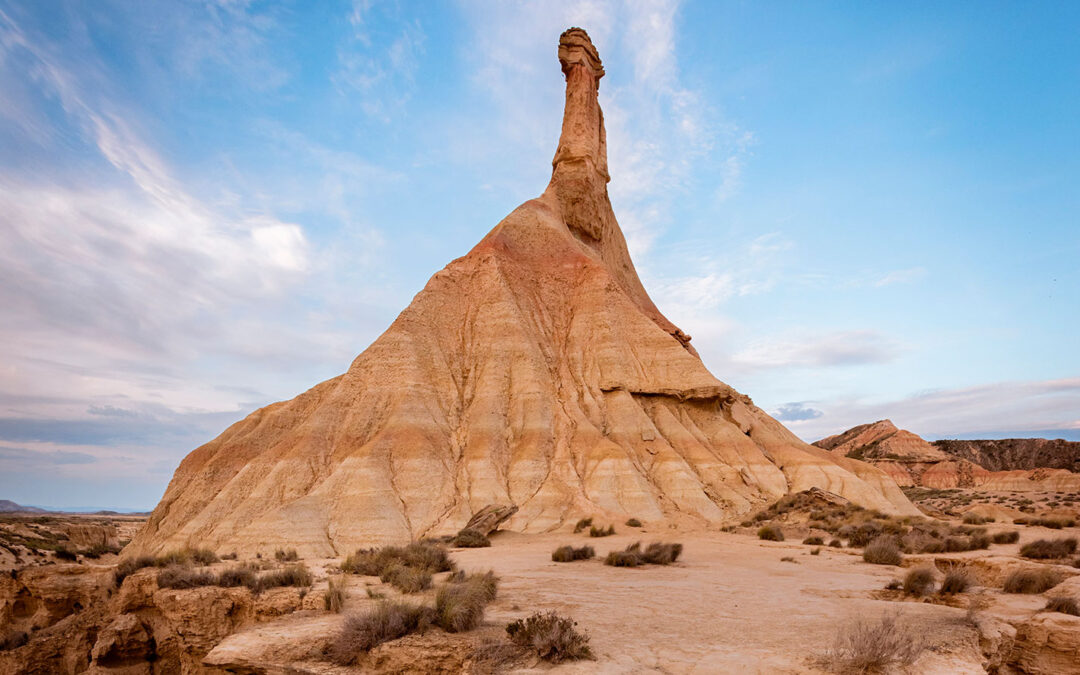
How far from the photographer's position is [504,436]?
3322 centimetres

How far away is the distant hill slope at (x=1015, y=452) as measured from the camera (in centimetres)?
7650

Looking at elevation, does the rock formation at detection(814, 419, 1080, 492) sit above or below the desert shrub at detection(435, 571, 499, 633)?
above

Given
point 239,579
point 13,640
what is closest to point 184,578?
point 239,579

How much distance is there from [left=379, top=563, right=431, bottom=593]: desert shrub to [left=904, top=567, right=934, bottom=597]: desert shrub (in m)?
9.09

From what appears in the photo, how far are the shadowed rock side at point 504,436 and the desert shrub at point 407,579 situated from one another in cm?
1324

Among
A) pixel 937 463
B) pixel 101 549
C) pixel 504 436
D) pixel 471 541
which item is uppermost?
pixel 504 436

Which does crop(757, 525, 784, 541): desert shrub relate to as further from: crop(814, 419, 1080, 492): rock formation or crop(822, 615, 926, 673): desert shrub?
crop(814, 419, 1080, 492): rock formation

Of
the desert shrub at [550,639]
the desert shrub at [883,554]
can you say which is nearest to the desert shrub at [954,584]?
the desert shrub at [883,554]

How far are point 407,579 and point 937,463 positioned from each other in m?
77.5

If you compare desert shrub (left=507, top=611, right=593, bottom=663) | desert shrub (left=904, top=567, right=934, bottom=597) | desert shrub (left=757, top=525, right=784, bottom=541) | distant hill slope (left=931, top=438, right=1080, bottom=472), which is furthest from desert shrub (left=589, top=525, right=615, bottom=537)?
distant hill slope (left=931, top=438, right=1080, bottom=472)

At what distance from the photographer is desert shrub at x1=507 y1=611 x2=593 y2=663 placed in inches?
280

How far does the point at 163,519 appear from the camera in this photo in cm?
3234

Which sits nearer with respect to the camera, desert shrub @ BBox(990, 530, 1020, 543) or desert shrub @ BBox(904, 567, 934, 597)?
desert shrub @ BBox(904, 567, 934, 597)

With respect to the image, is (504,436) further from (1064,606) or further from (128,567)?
(1064,606)
